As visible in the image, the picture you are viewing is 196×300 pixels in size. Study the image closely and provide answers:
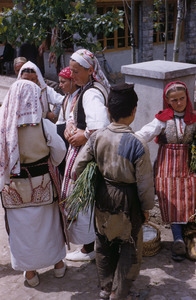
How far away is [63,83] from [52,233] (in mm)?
1725

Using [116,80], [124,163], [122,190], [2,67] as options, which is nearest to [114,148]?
[124,163]

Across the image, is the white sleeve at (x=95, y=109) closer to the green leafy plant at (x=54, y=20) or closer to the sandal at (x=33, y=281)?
the sandal at (x=33, y=281)

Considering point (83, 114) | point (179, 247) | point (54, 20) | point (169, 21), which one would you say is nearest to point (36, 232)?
point (83, 114)

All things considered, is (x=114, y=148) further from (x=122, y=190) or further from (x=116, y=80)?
(x=116, y=80)

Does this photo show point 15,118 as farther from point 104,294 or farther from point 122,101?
point 104,294

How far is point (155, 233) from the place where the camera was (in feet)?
11.7

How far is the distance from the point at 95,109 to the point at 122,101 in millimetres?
558

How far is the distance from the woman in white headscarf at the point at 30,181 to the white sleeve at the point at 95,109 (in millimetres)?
292

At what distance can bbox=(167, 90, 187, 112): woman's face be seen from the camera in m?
3.25

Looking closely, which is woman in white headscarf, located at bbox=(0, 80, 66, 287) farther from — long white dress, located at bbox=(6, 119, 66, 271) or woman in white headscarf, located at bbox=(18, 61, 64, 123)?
woman in white headscarf, located at bbox=(18, 61, 64, 123)

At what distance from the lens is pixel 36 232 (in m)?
3.10

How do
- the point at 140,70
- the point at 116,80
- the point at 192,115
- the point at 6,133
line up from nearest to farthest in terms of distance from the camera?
the point at 6,133, the point at 192,115, the point at 140,70, the point at 116,80

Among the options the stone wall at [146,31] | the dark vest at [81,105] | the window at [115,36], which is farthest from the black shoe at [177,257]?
the stone wall at [146,31]

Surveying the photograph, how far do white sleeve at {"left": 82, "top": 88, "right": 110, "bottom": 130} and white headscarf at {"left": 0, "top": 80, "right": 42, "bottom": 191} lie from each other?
0.43 meters
